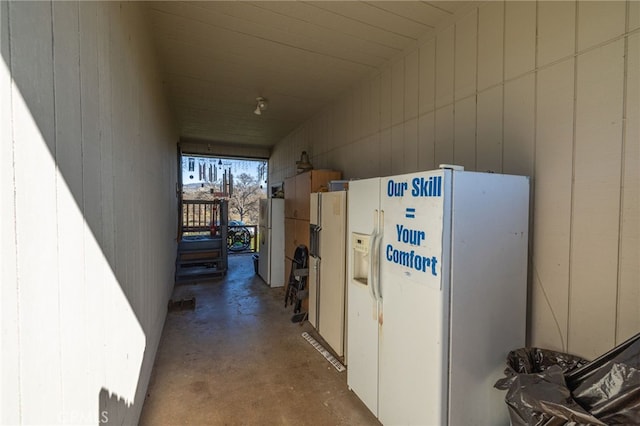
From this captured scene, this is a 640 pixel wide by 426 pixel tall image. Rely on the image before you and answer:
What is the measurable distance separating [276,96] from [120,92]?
2.55 meters

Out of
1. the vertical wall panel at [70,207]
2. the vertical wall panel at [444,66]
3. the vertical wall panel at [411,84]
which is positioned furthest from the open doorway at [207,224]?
the vertical wall panel at [444,66]

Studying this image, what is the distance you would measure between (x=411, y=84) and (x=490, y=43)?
0.77 meters

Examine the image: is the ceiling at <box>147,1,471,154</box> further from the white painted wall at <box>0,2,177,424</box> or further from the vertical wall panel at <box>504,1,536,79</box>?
the white painted wall at <box>0,2,177,424</box>

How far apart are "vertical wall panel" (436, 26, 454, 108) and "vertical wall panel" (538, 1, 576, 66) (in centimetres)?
64

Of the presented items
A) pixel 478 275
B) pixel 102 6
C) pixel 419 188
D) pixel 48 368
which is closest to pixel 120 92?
pixel 102 6

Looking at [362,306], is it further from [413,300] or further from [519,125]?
[519,125]

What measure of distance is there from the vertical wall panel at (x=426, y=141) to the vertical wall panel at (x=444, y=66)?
149 mm

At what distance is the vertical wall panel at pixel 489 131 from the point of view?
193cm

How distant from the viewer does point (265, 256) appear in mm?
5426

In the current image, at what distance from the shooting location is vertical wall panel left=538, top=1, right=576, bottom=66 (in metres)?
1.55

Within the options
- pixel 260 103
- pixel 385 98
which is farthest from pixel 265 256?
pixel 385 98

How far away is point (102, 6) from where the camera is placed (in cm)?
127

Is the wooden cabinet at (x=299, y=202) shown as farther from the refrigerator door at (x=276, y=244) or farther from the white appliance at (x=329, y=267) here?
the white appliance at (x=329, y=267)

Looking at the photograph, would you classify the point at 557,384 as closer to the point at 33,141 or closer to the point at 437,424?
the point at 437,424
